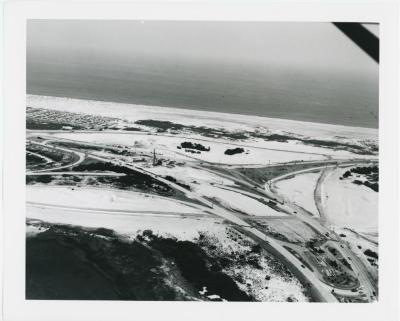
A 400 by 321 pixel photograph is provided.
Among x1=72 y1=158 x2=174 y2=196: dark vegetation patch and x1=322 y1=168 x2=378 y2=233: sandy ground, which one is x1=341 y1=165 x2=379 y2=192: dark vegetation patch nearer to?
x1=322 y1=168 x2=378 y2=233: sandy ground

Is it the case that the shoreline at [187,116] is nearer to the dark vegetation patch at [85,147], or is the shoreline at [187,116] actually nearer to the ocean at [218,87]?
the ocean at [218,87]

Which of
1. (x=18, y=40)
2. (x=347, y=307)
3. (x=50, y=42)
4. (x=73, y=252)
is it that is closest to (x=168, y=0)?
(x=50, y=42)

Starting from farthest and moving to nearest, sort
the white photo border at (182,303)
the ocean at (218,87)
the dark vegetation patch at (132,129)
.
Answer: the dark vegetation patch at (132,129) < the ocean at (218,87) < the white photo border at (182,303)

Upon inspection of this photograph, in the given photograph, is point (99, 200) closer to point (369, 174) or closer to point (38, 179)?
point (38, 179)

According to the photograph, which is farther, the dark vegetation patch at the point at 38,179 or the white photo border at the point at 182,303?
the dark vegetation patch at the point at 38,179

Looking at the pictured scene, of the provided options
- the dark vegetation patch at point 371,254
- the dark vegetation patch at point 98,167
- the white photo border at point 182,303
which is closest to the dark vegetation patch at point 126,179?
the dark vegetation patch at point 98,167

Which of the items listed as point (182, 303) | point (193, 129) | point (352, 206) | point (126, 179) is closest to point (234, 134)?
point (193, 129)

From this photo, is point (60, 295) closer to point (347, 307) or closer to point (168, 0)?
point (347, 307)

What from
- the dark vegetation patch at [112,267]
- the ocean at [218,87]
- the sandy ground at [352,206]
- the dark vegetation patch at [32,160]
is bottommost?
the dark vegetation patch at [112,267]
